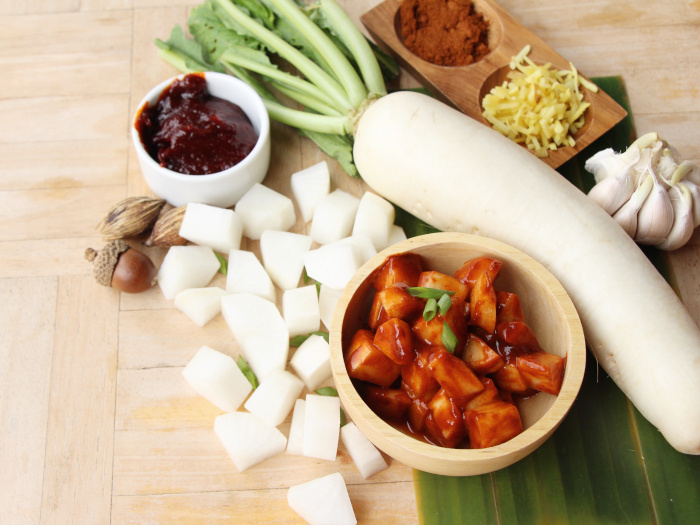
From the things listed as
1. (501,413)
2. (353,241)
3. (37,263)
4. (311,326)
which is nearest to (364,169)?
(353,241)

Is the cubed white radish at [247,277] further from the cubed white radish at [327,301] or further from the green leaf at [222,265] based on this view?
the cubed white radish at [327,301]

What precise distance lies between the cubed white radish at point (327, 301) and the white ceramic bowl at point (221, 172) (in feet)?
1.22

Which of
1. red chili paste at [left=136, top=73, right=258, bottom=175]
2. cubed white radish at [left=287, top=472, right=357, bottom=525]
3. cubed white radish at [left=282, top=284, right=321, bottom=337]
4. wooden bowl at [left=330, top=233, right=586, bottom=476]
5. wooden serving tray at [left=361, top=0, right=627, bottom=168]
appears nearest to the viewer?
wooden bowl at [left=330, top=233, right=586, bottom=476]

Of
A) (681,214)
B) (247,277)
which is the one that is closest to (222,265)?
(247,277)

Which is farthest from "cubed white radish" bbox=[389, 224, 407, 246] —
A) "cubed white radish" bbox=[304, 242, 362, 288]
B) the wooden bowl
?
the wooden bowl

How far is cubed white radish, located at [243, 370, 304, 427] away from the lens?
1.56 metres

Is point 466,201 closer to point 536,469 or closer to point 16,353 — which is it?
point 536,469

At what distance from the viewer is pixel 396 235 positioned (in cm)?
183

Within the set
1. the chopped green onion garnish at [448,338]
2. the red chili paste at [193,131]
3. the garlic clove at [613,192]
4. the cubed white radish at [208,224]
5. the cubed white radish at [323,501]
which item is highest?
the garlic clove at [613,192]

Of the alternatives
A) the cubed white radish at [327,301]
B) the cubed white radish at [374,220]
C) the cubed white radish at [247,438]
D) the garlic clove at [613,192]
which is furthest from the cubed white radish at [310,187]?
the garlic clove at [613,192]

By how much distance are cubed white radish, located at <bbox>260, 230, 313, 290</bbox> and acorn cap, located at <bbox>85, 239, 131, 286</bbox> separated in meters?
0.36

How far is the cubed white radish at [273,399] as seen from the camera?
156 cm

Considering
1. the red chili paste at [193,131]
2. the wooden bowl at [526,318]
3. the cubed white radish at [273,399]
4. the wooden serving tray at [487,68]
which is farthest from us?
the wooden serving tray at [487,68]

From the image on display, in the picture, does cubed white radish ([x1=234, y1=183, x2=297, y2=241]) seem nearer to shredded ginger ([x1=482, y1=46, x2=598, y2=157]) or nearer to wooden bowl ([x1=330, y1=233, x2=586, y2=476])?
wooden bowl ([x1=330, y1=233, x2=586, y2=476])
